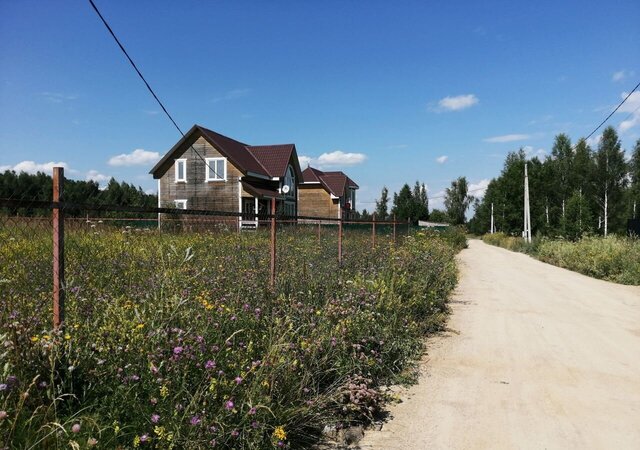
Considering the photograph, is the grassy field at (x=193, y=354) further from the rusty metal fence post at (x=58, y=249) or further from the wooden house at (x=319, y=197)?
the wooden house at (x=319, y=197)

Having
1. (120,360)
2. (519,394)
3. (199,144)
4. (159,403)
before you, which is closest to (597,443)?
(519,394)

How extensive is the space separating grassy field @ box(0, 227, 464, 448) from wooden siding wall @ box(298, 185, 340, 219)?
39.7m

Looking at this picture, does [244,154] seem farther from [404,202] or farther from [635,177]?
[404,202]

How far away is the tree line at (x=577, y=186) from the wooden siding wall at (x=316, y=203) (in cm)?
1998

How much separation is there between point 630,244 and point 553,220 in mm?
41315

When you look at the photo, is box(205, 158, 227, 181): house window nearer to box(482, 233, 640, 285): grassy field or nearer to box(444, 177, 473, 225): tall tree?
box(482, 233, 640, 285): grassy field

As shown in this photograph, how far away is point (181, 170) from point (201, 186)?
1804 millimetres

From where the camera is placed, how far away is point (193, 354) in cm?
306

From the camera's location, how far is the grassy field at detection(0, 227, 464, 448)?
249 cm

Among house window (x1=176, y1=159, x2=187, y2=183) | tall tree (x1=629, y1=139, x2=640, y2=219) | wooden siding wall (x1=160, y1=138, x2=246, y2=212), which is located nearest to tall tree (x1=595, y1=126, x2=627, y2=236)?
tall tree (x1=629, y1=139, x2=640, y2=219)

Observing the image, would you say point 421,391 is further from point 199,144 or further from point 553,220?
point 553,220

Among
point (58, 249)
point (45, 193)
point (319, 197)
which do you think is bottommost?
point (58, 249)

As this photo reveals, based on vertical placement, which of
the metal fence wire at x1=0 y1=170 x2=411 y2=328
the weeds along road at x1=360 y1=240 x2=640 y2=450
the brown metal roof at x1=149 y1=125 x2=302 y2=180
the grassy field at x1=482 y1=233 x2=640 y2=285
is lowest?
the weeds along road at x1=360 y1=240 x2=640 y2=450

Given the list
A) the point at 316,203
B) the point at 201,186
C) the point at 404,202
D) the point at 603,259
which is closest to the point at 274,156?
the point at 201,186
